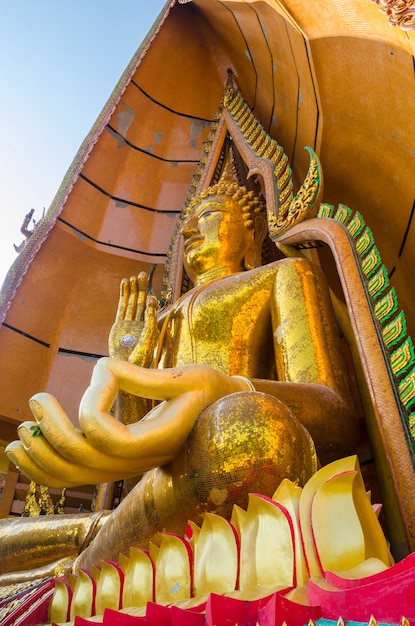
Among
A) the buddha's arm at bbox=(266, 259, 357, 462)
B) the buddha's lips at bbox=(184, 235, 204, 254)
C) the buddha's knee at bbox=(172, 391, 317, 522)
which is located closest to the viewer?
the buddha's knee at bbox=(172, 391, 317, 522)

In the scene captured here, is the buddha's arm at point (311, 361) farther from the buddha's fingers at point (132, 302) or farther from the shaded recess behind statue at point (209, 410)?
the buddha's fingers at point (132, 302)

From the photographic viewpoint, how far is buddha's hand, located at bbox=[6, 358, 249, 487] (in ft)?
2.98

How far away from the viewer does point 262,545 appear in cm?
61

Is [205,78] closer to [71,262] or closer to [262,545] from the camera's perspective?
[71,262]

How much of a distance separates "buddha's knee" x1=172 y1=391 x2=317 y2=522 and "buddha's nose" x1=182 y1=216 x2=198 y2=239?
1365 mm

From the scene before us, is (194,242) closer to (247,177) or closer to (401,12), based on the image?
(247,177)

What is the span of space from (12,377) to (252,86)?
6.54ft

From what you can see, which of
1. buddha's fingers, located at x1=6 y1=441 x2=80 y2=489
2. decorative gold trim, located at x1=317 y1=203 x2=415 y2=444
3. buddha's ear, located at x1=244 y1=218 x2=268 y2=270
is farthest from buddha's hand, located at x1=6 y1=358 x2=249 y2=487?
buddha's ear, located at x1=244 y1=218 x2=268 y2=270

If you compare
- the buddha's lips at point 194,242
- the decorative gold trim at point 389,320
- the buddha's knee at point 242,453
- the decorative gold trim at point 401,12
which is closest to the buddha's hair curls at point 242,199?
the buddha's lips at point 194,242

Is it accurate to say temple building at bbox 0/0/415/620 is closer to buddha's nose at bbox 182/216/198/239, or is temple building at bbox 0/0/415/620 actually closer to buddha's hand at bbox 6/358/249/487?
buddha's nose at bbox 182/216/198/239

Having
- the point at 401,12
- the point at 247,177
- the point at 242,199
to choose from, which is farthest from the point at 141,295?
the point at 401,12

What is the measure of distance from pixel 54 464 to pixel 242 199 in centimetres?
163

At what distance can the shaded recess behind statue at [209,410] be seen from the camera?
91 cm

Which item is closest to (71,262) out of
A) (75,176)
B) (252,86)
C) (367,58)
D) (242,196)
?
(75,176)
